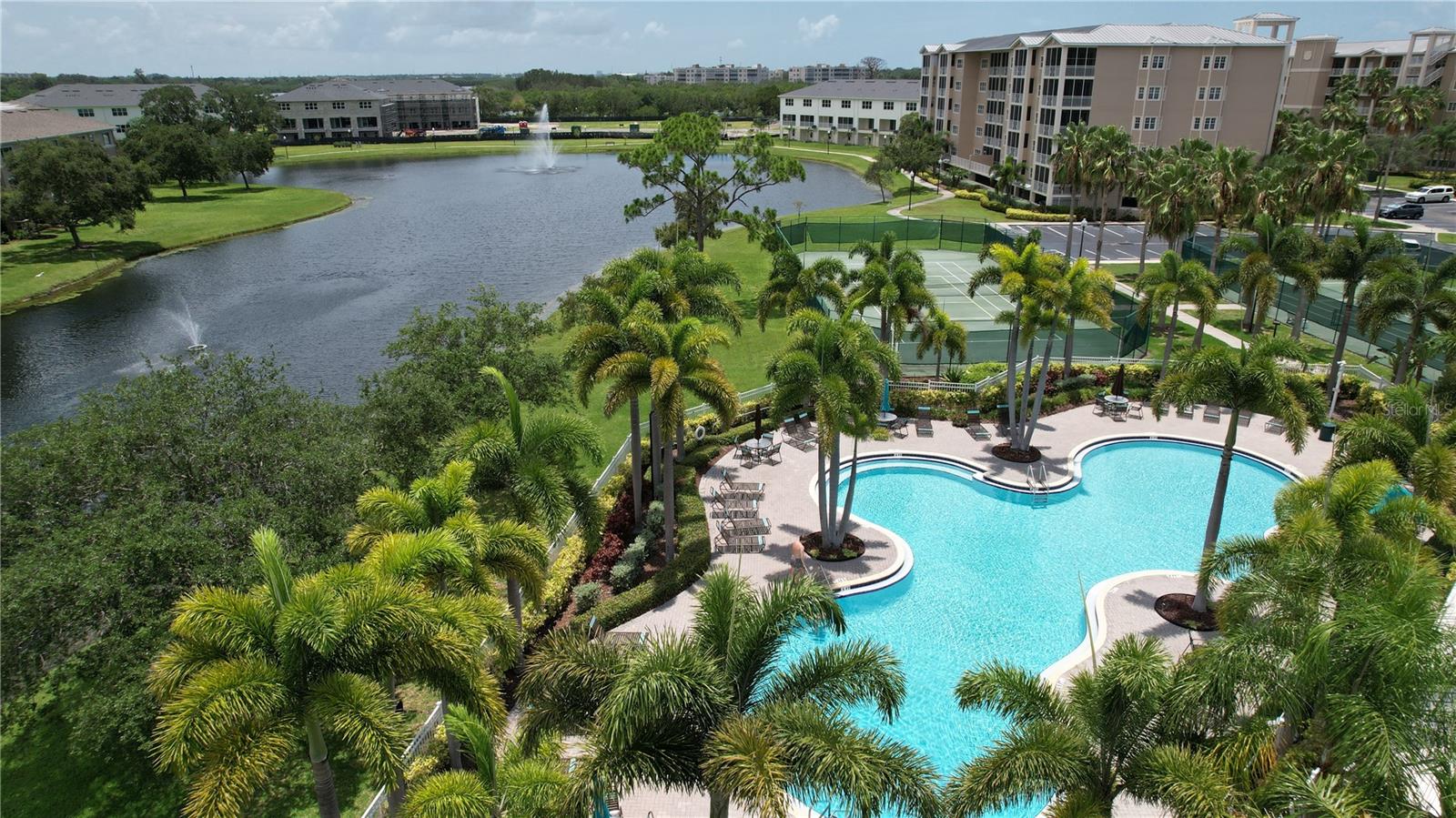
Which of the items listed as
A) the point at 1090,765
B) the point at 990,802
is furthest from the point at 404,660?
the point at 1090,765

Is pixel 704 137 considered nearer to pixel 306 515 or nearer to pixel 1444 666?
pixel 306 515

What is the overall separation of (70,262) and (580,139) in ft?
307

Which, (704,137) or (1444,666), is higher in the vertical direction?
(704,137)

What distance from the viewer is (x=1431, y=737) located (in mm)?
9688

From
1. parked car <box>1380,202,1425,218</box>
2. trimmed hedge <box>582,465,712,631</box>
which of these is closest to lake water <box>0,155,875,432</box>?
trimmed hedge <box>582,465,712,631</box>

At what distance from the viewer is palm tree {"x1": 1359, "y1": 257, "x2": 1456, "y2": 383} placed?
2558 centimetres

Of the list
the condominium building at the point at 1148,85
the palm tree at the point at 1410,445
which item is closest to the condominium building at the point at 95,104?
the condominium building at the point at 1148,85

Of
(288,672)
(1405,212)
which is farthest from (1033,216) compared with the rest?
(288,672)

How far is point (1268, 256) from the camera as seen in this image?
Answer: 100ft

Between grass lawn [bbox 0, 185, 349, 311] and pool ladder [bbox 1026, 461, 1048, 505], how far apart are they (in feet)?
180

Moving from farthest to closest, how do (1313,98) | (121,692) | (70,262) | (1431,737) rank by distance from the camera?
(1313,98), (70,262), (121,692), (1431,737)

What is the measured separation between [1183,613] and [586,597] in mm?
13707

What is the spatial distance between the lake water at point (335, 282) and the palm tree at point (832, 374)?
648 inches

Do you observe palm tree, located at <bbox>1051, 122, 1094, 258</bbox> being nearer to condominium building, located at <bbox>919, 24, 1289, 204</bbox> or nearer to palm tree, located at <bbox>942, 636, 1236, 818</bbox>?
condominium building, located at <bbox>919, 24, 1289, 204</bbox>
